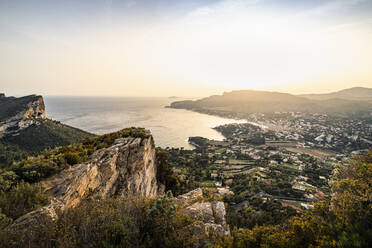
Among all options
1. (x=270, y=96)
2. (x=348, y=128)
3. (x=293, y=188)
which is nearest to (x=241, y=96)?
(x=270, y=96)

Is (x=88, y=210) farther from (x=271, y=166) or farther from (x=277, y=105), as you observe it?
(x=277, y=105)

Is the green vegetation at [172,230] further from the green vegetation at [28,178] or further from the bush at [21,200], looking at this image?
the green vegetation at [28,178]

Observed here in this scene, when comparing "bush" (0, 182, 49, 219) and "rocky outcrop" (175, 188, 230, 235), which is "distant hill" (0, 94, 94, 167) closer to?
"bush" (0, 182, 49, 219)

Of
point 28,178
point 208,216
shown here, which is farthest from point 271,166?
point 28,178

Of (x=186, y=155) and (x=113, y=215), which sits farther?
(x=186, y=155)

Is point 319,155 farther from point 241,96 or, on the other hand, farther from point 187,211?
point 241,96

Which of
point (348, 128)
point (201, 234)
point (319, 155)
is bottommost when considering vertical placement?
point (319, 155)

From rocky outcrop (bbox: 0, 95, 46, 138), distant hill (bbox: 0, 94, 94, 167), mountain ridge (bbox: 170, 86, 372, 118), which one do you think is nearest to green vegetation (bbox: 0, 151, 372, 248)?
distant hill (bbox: 0, 94, 94, 167)
